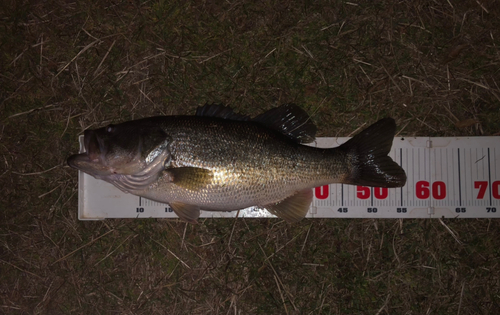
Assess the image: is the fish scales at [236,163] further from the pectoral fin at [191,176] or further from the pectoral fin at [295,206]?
the pectoral fin at [295,206]

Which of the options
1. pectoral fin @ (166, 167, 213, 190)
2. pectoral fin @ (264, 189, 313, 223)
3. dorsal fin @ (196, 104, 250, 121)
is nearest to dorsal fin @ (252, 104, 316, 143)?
dorsal fin @ (196, 104, 250, 121)

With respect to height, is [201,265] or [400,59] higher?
[400,59]

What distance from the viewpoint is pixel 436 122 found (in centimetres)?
338

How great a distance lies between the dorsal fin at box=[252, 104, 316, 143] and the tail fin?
1.09 feet

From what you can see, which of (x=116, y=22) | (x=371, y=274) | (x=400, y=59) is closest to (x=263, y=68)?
(x=400, y=59)

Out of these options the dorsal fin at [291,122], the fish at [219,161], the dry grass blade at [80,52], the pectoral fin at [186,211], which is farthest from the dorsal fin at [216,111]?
the dry grass blade at [80,52]

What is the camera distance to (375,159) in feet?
9.82

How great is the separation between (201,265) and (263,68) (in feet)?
6.73

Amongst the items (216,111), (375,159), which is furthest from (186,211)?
(375,159)

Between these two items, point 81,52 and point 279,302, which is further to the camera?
point 81,52

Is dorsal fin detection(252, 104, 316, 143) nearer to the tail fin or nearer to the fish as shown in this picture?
the fish

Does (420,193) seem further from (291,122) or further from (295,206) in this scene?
(291,122)

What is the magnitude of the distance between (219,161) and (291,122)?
767 mm

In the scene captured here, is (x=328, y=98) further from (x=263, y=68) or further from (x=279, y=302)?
(x=279, y=302)
